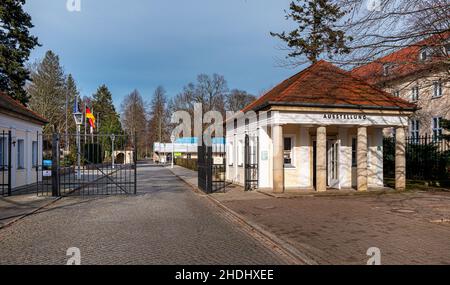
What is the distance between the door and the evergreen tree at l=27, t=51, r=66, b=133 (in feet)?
119

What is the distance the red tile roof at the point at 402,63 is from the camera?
1023cm

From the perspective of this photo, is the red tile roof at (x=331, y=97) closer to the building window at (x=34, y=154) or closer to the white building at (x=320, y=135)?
the white building at (x=320, y=135)

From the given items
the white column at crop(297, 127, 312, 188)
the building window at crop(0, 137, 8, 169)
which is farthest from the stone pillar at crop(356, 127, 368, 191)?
the building window at crop(0, 137, 8, 169)

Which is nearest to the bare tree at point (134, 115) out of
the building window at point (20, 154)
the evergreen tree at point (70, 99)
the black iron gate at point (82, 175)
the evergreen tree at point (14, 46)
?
the evergreen tree at point (70, 99)

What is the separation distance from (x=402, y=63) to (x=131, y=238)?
8.00 m

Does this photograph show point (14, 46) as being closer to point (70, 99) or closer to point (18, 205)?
point (18, 205)

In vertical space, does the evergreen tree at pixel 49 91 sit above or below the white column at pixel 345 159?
above

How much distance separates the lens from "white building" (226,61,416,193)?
1795 centimetres

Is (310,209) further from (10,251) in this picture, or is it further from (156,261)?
(10,251)

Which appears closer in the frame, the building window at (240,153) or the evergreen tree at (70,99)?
the building window at (240,153)

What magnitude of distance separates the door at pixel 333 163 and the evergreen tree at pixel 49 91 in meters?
36.2

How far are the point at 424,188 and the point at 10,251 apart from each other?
18.9m

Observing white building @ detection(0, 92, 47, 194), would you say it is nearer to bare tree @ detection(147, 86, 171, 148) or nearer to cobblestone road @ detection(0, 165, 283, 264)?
cobblestone road @ detection(0, 165, 283, 264)

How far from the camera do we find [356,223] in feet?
34.8
